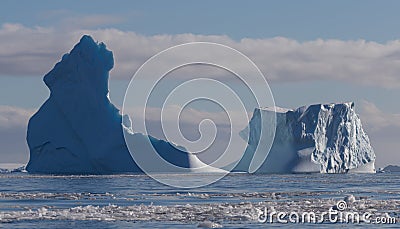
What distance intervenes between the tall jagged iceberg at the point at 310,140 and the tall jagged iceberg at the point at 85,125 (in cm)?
772

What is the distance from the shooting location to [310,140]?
5347cm

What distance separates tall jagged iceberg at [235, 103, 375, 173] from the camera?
54.0m

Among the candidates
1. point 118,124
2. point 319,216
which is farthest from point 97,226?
point 118,124

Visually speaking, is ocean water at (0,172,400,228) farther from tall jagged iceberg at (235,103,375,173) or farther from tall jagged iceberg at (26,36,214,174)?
tall jagged iceberg at (235,103,375,173)

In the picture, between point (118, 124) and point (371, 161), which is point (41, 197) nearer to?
point (118, 124)

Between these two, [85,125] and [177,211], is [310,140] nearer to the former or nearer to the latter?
[85,125]

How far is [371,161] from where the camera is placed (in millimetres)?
58094

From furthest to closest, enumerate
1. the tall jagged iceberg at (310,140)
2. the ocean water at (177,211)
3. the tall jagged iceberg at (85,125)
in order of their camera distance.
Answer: the tall jagged iceberg at (310,140)
the tall jagged iceberg at (85,125)
the ocean water at (177,211)

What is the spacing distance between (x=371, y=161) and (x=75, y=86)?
75.1 ft

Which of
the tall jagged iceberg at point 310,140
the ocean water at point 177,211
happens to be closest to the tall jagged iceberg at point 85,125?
the tall jagged iceberg at point 310,140

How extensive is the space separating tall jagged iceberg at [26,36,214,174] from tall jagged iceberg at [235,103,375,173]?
772 centimetres

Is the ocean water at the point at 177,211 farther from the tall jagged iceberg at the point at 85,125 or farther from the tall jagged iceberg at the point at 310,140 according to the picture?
the tall jagged iceberg at the point at 310,140

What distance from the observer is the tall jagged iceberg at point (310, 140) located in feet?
177

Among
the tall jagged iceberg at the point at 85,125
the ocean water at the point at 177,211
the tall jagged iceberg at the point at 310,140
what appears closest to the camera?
the ocean water at the point at 177,211
